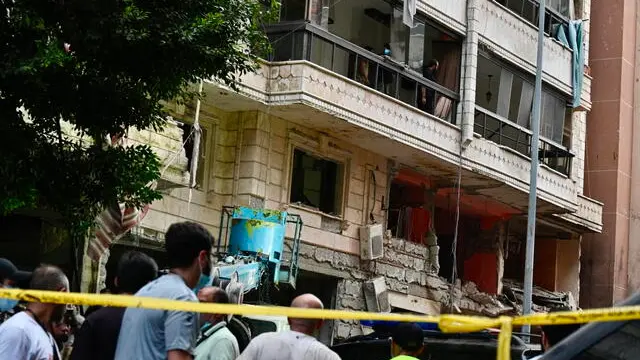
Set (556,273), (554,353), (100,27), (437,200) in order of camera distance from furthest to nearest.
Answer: (556,273) < (437,200) < (100,27) < (554,353)

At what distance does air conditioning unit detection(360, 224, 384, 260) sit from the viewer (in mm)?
22484

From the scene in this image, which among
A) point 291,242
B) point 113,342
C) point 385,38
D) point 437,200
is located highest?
point 385,38

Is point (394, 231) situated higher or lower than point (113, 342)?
higher

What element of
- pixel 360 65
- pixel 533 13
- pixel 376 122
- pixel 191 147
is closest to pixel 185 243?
pixel 191 147

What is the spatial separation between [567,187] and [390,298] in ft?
21.2

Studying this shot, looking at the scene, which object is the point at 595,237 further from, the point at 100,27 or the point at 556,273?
the point at 100,27

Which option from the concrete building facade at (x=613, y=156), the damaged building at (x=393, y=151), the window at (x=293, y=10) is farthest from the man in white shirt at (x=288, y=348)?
the concrete building facade at (x=613, y=156)

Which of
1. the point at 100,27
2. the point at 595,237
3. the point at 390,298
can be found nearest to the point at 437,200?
the point at 390,298

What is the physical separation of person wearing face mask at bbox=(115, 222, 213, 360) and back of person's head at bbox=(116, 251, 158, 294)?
95cm

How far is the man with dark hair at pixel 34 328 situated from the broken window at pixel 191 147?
38.7 feet

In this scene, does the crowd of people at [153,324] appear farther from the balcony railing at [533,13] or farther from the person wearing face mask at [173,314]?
the balcony railing at [533,13]

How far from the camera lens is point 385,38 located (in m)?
23.5

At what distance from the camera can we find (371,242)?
22516mm

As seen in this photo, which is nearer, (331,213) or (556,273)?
(331,213)
